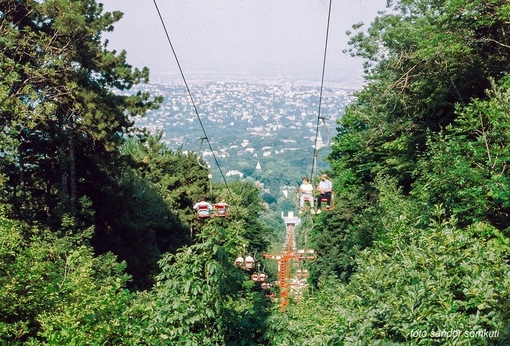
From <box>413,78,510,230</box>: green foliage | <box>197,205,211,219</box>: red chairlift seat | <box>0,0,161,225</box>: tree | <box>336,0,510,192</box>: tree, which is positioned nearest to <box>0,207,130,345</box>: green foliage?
<box>197,205,211,219</box>: red chairlift seat

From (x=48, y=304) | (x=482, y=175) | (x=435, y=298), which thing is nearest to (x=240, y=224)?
(x=48, y=304)

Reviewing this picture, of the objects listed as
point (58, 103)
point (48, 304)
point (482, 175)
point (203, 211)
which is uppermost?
point (58, 103)

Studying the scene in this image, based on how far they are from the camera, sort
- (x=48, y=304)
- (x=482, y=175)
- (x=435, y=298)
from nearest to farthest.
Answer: (x=435, y=298) → (x=48, y=304) → (x=482, y=175)

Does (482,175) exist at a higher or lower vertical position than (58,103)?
lower

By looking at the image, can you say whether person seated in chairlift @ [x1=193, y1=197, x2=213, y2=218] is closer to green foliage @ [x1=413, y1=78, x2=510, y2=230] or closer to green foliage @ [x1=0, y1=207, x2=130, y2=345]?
green foliage @ [x1=0, y1=207, x2=130, y2=345]

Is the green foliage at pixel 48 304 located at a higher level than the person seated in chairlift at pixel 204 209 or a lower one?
lower

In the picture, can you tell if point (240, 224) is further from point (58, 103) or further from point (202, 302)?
point (58, 103)

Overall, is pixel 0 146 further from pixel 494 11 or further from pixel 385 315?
pixel 494 11

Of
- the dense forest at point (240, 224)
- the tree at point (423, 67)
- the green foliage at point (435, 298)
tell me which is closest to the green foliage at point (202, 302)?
the dense forest at point (240, 224)

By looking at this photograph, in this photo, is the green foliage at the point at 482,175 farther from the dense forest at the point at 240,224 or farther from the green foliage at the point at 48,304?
the green foliage at the point at 48,304
